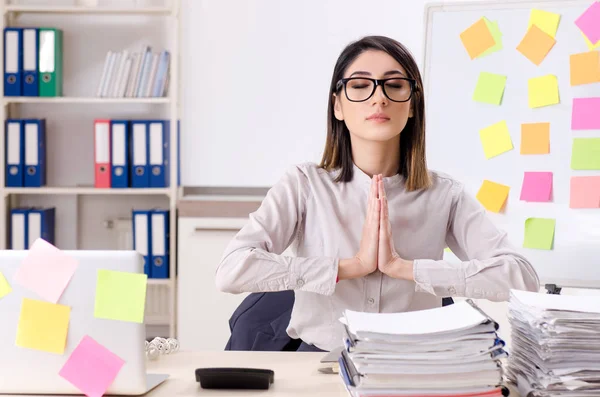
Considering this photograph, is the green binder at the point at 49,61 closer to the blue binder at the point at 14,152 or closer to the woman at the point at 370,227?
the blue binder at the point at 14,152

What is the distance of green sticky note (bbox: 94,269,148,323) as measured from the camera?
45.0 inches

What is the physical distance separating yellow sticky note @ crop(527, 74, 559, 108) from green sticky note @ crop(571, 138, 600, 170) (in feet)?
0.48

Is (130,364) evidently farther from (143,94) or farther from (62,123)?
(62,123)

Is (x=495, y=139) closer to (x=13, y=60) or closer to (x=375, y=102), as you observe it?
(x=375, y=102)

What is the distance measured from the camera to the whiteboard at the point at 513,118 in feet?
7.62

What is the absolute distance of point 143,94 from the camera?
365 cm

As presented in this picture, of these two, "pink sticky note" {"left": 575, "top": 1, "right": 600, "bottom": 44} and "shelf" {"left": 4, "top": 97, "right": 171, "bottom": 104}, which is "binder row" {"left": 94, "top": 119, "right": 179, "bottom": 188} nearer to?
"shelf" {"left": 4, "top": 97, "right": 171, "bottom": 104}

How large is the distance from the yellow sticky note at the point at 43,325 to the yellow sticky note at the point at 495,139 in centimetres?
165

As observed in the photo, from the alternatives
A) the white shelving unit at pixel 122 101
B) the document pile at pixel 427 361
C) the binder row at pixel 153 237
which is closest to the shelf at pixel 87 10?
the white shelving unit at pixel 122 101

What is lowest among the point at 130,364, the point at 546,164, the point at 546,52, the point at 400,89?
the point at 130,364

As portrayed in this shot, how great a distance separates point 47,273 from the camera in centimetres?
115

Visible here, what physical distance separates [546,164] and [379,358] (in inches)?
57.8

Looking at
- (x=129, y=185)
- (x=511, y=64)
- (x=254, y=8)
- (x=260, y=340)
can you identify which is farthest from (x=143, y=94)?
(x=260, y=340)

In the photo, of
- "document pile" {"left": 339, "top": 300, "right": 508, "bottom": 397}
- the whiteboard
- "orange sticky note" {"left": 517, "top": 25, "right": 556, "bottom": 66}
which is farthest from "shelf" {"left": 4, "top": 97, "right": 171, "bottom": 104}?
"document pile" {"left": 339, "top": 300, "right": 508, "bottom": 397}
